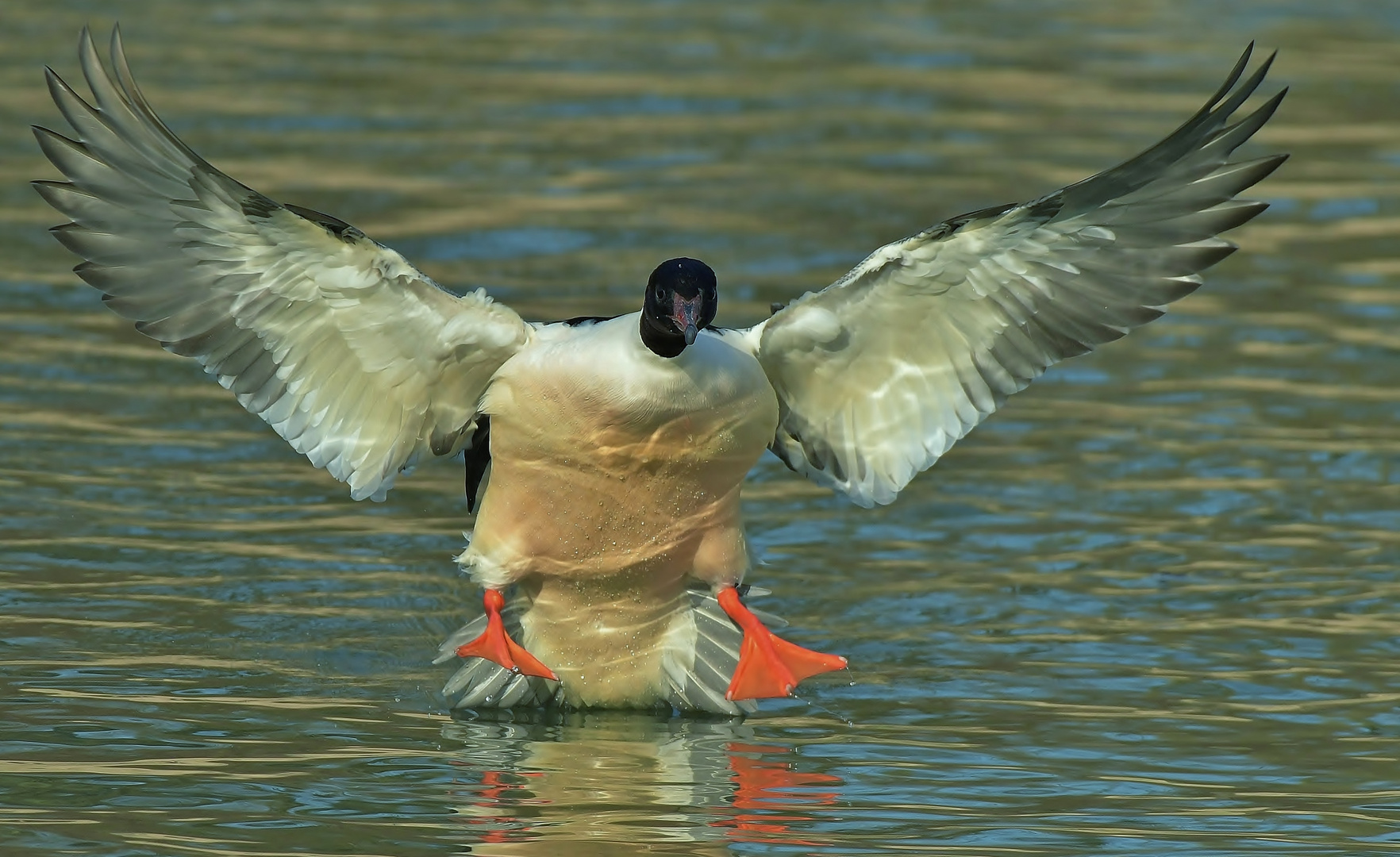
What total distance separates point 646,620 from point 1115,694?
1.78 metres

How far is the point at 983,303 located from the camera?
320 inches

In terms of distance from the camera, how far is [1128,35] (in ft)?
70.4

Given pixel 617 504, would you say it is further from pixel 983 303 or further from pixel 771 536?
pixel 771 536

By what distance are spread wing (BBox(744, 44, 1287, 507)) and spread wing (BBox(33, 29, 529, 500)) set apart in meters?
1.19

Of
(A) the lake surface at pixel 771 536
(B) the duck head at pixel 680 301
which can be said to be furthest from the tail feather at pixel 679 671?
(B) the duck head at pixel 680 301

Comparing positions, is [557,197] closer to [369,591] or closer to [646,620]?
[369,591]

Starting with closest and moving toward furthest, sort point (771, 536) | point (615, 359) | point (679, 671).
A: point (615, 359)
point (679, 671)
point (771, 536)

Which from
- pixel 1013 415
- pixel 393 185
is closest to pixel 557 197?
pixel 393 185

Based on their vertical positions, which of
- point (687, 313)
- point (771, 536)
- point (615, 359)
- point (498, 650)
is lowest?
point (498, 650)

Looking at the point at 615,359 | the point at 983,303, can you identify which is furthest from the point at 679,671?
the point at 983,303

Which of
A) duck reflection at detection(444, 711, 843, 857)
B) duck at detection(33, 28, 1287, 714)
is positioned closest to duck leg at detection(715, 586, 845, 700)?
duck at detection(33, 28, 1287, 714)

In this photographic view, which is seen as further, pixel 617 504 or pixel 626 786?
pixel 617 504

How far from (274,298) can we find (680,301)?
1482 millimetres

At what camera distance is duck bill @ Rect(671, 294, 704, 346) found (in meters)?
7.55
